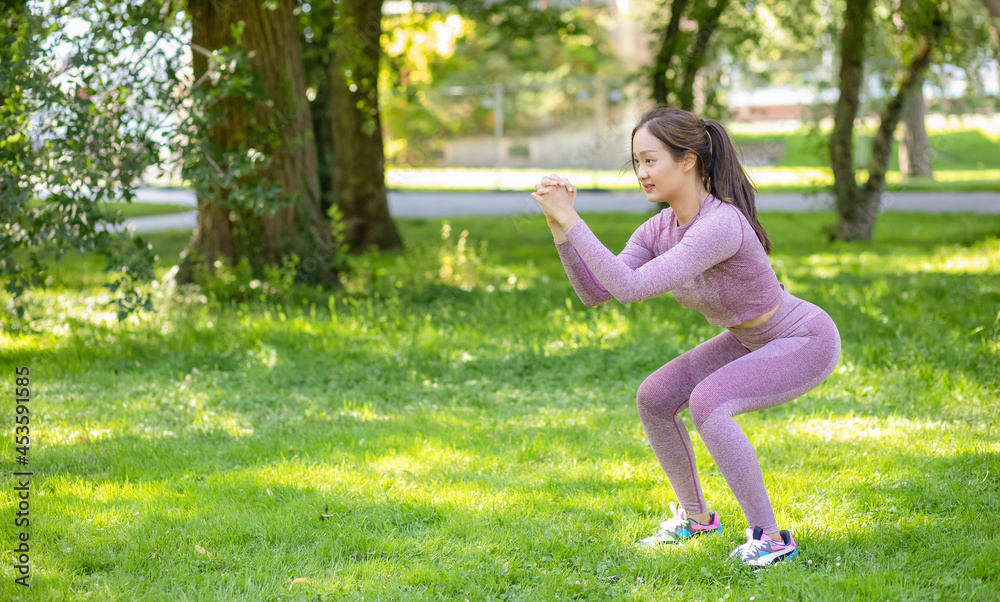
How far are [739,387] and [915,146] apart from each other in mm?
22733

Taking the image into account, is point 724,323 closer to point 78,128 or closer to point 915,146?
point 78,128

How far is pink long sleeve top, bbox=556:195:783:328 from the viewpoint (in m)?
2.85

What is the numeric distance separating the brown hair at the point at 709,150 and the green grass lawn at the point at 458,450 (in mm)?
1338

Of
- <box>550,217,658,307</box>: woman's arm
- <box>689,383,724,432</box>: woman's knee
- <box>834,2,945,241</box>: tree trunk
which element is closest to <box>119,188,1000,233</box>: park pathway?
<box>834,2,945,241</box>: tree trunk

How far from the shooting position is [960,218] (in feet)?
50.2

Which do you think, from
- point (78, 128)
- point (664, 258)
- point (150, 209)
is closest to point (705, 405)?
point (664, 258)

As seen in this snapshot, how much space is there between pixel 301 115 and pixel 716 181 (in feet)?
19.3

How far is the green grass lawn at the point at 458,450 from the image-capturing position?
3262mm

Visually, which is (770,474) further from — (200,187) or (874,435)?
(200,187)

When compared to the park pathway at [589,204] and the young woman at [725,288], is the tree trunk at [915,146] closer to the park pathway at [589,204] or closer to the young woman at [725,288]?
the park pathway at [589,204]

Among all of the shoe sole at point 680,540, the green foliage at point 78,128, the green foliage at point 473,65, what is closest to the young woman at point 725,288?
the shoe sole at point 680,540

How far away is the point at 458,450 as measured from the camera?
463cm

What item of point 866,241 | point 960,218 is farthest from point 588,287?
point 960,218

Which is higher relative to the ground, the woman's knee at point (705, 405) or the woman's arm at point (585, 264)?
the woman's arm at point (585, 264)
